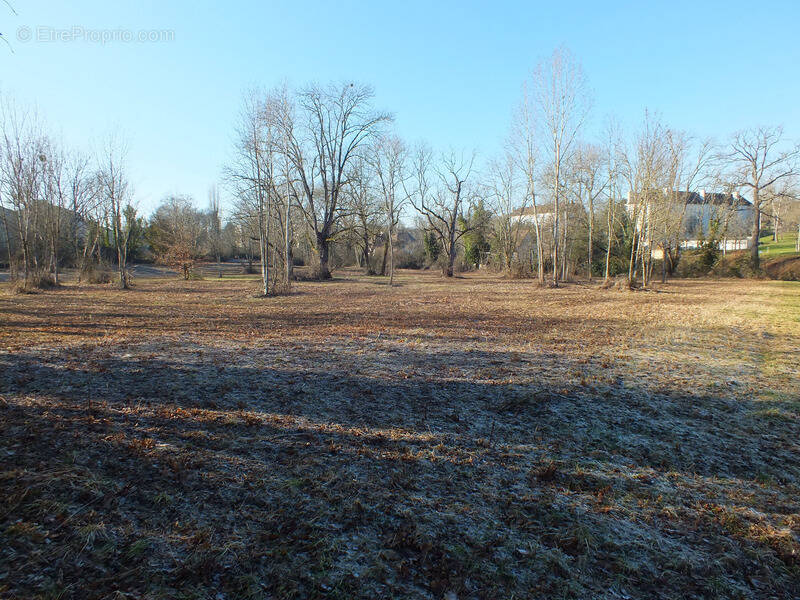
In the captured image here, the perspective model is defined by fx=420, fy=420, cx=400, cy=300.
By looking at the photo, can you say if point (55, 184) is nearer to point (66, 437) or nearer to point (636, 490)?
point (66, 437)

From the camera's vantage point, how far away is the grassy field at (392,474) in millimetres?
2258

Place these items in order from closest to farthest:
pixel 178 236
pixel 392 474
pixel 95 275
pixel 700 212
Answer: pixel 392 474 < pixel 95 275 < pixel 178 236 < pixel 700 212

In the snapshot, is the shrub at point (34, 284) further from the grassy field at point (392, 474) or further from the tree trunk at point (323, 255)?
the tree trunk at point (323, 255)

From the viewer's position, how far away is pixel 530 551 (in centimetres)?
248

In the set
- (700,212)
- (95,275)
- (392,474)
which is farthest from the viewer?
(700,212)

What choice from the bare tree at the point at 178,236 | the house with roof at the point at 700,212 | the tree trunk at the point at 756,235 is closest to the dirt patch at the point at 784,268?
the tree trunk at the point at 756,235

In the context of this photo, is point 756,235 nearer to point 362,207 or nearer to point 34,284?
point 362,207

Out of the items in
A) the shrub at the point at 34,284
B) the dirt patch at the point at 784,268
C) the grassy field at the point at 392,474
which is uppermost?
the dirt patch at the point at 784,268

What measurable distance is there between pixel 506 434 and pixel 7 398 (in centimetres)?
510

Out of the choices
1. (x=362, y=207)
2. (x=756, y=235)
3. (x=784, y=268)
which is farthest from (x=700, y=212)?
(x=362, y=207)

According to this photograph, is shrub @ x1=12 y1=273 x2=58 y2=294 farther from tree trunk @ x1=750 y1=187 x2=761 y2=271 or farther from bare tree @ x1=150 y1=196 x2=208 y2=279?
tree trunk @ x1=750 y1=187 x2=761 y2=271

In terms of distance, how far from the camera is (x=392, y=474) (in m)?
3.29

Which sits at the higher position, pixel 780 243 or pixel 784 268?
pixel 780 243

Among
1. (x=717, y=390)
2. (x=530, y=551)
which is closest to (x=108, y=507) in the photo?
(x=530, y=551)
